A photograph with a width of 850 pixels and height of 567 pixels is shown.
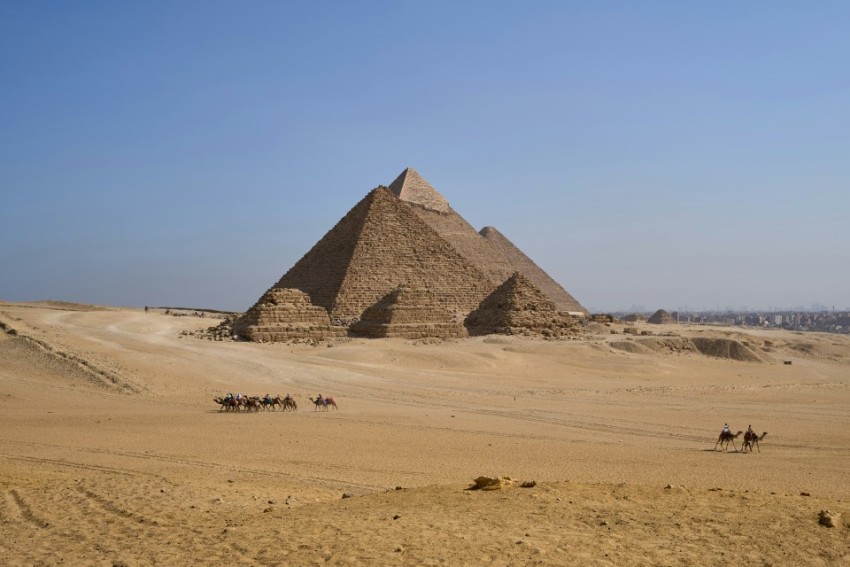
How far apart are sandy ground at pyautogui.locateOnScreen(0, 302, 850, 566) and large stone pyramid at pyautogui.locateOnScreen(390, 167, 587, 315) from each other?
30774 millimetres

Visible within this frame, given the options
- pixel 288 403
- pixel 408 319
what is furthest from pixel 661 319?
pixel 288 403

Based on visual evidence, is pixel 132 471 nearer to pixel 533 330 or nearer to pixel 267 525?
pixel 267 525

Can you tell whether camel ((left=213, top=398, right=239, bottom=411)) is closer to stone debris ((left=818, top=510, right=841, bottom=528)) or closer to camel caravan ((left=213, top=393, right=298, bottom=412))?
camel caravan ((left=213, top=393, right=298, bottom=412))

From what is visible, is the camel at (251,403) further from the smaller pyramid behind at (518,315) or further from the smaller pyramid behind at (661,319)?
the smaller pyramid behind at (661,319)

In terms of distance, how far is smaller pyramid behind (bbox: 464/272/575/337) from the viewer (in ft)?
118

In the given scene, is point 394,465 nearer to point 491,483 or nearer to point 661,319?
point 491,483

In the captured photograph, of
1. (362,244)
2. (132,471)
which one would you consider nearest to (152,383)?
(132,471)

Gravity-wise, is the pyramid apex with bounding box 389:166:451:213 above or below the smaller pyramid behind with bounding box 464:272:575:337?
above

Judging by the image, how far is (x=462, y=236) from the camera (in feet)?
188

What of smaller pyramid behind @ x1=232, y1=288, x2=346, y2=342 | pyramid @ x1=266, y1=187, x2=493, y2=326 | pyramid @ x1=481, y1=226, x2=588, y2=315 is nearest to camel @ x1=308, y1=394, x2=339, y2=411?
smaller pyramid behind @ x1=232, y1=288, x2=346, y2=342

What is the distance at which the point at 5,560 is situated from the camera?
232 inches

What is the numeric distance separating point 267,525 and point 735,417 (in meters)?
13.0

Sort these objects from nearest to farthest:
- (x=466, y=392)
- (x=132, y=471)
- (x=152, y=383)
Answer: (x=132, y=471) → (x=152, y=383) → (x=466, y=392)

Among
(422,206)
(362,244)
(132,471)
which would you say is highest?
(422,206)
